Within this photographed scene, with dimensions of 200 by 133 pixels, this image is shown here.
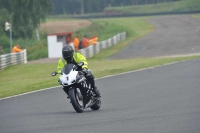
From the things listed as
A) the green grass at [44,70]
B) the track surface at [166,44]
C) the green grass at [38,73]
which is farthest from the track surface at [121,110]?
the track surface at [166,44]

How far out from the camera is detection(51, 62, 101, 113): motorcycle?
1199 centimetres

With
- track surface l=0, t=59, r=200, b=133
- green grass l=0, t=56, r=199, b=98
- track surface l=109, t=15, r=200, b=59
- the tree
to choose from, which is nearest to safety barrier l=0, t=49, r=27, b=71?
green grass l=0, t=56, r=199, b=98

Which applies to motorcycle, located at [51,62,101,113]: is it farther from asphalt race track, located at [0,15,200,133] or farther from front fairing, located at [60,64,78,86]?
asphalt race track, located at [0,15,200,133]

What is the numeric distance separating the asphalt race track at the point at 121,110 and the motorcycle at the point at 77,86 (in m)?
0.27

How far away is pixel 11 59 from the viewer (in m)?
36.3

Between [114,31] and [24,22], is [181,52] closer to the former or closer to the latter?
[114,31]

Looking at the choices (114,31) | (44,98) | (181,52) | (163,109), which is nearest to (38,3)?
(114,31)

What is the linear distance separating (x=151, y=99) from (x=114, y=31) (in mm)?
47437

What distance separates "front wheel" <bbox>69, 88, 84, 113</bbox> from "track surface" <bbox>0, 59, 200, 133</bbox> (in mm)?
170

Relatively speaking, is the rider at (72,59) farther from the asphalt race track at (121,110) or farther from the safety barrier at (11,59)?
the safety barrier at (11,59)

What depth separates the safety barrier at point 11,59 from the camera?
112ft

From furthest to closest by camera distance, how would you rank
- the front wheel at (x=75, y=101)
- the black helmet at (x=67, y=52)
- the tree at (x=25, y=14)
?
the tree at (x=25, y=14)
the black helmet at (x=67, y=52)
the front wheel at (x=75, y=101)

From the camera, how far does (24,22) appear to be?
66.3 m

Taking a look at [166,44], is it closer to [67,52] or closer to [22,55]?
[22,55]
